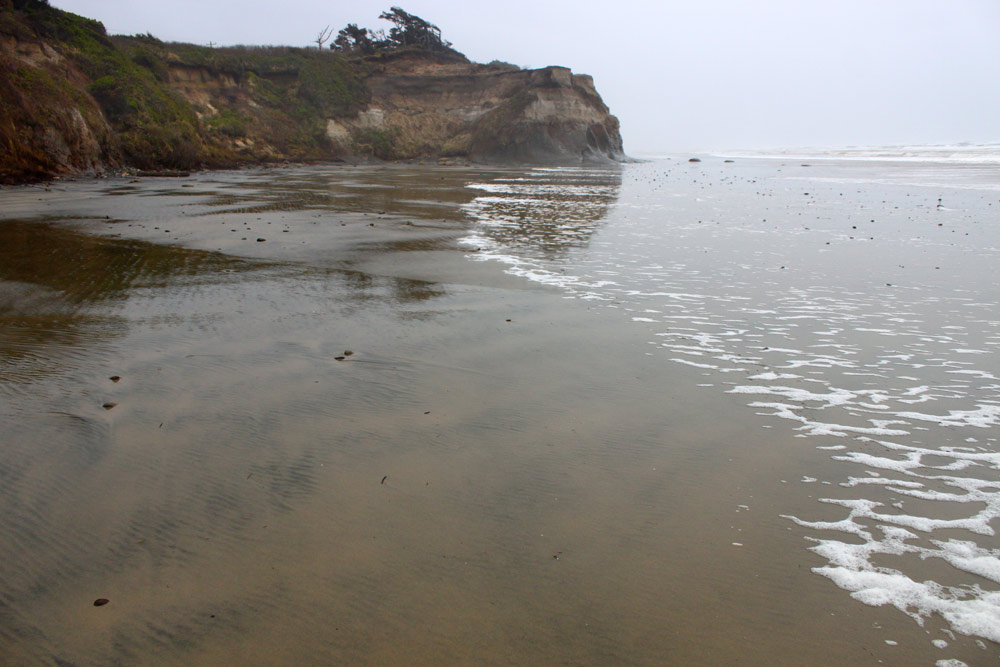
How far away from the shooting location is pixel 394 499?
2213mm

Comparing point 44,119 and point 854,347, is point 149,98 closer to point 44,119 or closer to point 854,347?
point 44,119

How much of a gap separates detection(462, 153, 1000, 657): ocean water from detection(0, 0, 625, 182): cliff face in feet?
48.7

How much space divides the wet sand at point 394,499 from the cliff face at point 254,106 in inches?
602

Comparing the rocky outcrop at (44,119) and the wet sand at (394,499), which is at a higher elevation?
the rocky outcrop at (44,119)

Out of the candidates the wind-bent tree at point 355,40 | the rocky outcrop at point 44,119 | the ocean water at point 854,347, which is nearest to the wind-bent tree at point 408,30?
the wind-bent tree at point 355,40

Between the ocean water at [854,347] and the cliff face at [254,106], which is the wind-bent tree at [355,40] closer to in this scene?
the cliff face at [254,106]

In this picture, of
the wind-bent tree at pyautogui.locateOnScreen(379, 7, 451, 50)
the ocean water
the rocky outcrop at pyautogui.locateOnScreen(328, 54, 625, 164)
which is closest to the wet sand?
the ocean water

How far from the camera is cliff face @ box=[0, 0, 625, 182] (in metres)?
17.1

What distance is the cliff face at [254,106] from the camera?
672 inches

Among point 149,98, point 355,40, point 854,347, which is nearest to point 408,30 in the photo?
point 355,40

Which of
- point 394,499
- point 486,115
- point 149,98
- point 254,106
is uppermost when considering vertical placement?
point 486,115

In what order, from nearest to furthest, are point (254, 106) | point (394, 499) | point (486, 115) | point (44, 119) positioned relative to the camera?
1. point (394, 499)
2. point (44, 119)
3. point (254, 106)
4. point (486, 115)

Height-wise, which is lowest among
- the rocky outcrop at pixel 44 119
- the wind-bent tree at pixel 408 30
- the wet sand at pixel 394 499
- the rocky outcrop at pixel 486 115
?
the wet sand at pixel 394 499

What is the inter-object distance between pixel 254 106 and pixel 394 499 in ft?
117
